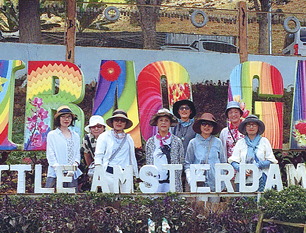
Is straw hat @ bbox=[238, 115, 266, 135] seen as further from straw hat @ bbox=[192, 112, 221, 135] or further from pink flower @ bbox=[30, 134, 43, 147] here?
pink flower @ bbox=[30, 134, 43, 147]

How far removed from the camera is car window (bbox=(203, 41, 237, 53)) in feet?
42.3

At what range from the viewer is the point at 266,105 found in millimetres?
9758

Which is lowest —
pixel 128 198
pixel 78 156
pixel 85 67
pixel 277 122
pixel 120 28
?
pixel 128 198

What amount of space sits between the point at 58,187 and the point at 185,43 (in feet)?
23.4

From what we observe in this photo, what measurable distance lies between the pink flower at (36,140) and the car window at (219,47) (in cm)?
525

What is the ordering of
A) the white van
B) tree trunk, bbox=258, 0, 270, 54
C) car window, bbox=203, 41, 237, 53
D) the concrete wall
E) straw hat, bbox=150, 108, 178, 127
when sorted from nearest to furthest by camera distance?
straw hat, bbox=150, 108, 178, 127
the concrete wall
car window, bbox=203, 41, 237, 53
tree trunk, bbox=258, 0, 270, 54
the white van

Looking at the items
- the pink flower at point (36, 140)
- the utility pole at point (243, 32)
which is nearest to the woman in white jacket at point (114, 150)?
the pink flower at point (36, 140)

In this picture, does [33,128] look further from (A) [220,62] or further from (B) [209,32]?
(B) [209,32]

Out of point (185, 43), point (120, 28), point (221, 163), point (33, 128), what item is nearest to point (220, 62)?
point (185, 43)

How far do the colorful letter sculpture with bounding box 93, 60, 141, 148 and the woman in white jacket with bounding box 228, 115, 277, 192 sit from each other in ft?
8.00

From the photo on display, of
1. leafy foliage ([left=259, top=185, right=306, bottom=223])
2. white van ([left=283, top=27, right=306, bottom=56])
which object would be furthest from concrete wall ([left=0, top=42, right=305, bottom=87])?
leafy foliage ([left=259, top=185, right=306, bottom=223])

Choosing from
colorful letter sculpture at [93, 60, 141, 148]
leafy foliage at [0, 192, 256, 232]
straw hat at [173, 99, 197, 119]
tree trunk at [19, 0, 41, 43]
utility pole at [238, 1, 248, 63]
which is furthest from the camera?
tree trunk at [19, 0, 41, 43]

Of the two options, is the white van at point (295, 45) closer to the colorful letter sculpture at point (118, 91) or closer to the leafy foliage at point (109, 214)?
the colorful letter sculpture at point (118, 91)

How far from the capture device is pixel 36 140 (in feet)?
30.3
